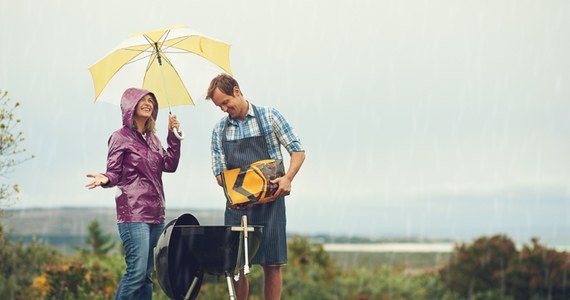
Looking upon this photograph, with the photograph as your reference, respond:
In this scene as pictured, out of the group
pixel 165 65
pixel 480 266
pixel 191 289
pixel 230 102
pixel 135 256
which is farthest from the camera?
pixel 480 266

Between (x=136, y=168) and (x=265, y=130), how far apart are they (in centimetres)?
85

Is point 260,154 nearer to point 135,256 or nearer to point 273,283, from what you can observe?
point 273,283

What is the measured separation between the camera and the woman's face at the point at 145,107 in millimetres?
5402

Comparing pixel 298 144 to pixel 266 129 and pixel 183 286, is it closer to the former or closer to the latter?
pixel 266 129

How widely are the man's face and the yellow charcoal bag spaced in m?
0.35

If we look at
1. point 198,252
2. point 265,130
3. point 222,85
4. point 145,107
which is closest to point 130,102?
point 145,107

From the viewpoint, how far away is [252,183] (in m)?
5.29

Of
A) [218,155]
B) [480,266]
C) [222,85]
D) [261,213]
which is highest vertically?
[222,85]

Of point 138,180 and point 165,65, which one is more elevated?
point 165,65

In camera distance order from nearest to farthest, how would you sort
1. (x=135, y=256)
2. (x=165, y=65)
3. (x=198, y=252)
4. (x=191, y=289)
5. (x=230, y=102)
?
(x=198, y=252) < (x=191, y=289) < (x=135, y=256) < (x=230, y=102) < (x=165, y=65)

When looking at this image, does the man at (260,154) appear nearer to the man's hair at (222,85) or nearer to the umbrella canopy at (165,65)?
the man's hair at (222,85)

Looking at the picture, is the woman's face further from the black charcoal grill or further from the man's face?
the black charcoal grill

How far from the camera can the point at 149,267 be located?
5.40m

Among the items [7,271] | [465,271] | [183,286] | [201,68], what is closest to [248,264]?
[183,286]
